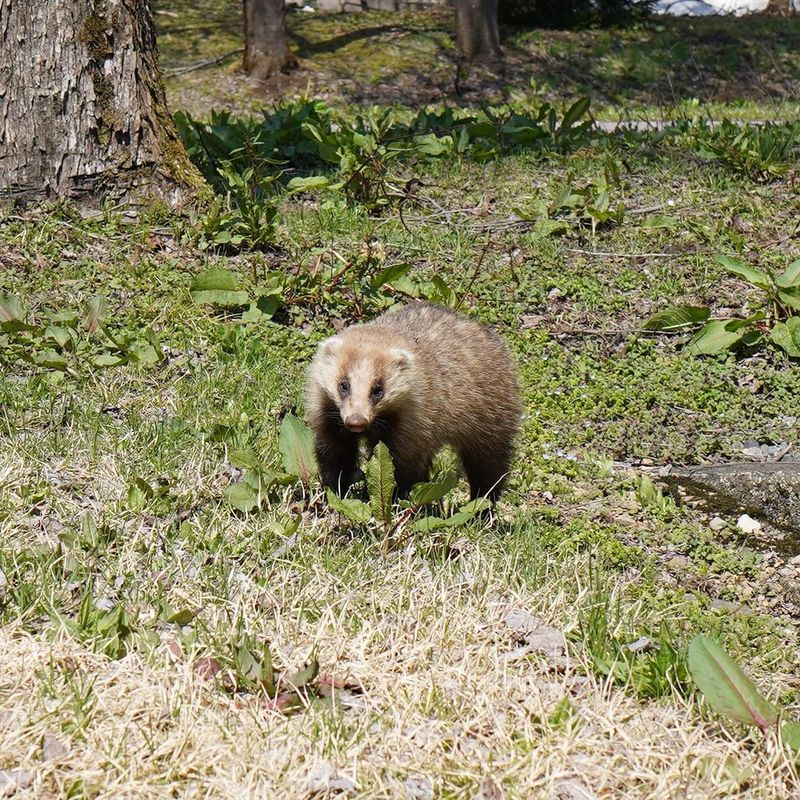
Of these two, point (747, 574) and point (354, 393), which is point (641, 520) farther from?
point (354, 393)

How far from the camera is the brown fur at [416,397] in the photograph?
207 inches

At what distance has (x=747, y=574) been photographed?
5.52 metres

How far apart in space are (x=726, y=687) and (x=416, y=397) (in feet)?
7.25

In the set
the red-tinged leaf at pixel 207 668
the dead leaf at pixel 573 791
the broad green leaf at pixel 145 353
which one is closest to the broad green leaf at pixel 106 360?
the broad green leaf at pixel 145 353

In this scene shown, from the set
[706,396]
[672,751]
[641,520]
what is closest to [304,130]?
[706,396]

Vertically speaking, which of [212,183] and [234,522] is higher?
[212,183]

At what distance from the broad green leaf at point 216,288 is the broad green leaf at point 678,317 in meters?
2.75

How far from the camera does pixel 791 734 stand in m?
3.55

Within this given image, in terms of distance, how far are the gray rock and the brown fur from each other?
1.12m

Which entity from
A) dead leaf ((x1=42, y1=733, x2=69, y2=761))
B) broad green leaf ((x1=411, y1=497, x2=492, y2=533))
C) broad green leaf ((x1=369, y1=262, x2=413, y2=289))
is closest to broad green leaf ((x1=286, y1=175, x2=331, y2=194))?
broad green leaf ((x1=369, y1=262, x2=413, y2=289))

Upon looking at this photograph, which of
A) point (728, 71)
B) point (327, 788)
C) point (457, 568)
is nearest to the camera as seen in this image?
point (327, 788)

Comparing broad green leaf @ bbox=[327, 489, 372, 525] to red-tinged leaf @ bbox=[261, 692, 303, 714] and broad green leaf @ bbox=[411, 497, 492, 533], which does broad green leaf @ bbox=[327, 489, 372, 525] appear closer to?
broad green leaf @ bbox=[411, 497, 492, 533]

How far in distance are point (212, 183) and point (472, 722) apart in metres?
5.91

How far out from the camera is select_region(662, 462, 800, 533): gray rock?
241 inches
